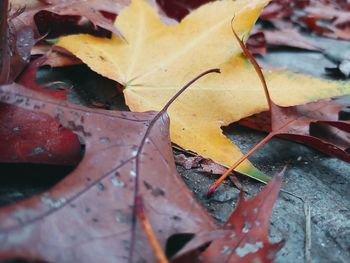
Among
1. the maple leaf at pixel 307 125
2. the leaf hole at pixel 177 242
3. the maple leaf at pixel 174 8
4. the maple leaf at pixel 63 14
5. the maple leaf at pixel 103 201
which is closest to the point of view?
the maple leaf at pixel 103 201

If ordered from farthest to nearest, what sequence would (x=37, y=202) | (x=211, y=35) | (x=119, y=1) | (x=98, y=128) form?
(x=119, y=1) → (x=211, y=35) → (x=98, y=128) → (x=37, y=202)

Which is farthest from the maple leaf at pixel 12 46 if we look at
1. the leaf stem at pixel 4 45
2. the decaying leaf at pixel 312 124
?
the decaying leaf at pixel 312 124

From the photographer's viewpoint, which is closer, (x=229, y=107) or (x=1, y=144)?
(x=1, y=144)

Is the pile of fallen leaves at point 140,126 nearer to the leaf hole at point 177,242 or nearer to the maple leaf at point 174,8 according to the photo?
the leaf hole at point 177,242

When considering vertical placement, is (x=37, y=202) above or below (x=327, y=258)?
above

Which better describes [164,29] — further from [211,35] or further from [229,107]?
[229,107]

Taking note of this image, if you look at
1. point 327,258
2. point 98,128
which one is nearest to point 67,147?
point 98,128

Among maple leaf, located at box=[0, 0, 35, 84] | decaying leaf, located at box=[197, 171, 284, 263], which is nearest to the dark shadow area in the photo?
maple leaf, located at box=[0, 0, 35, 84]
